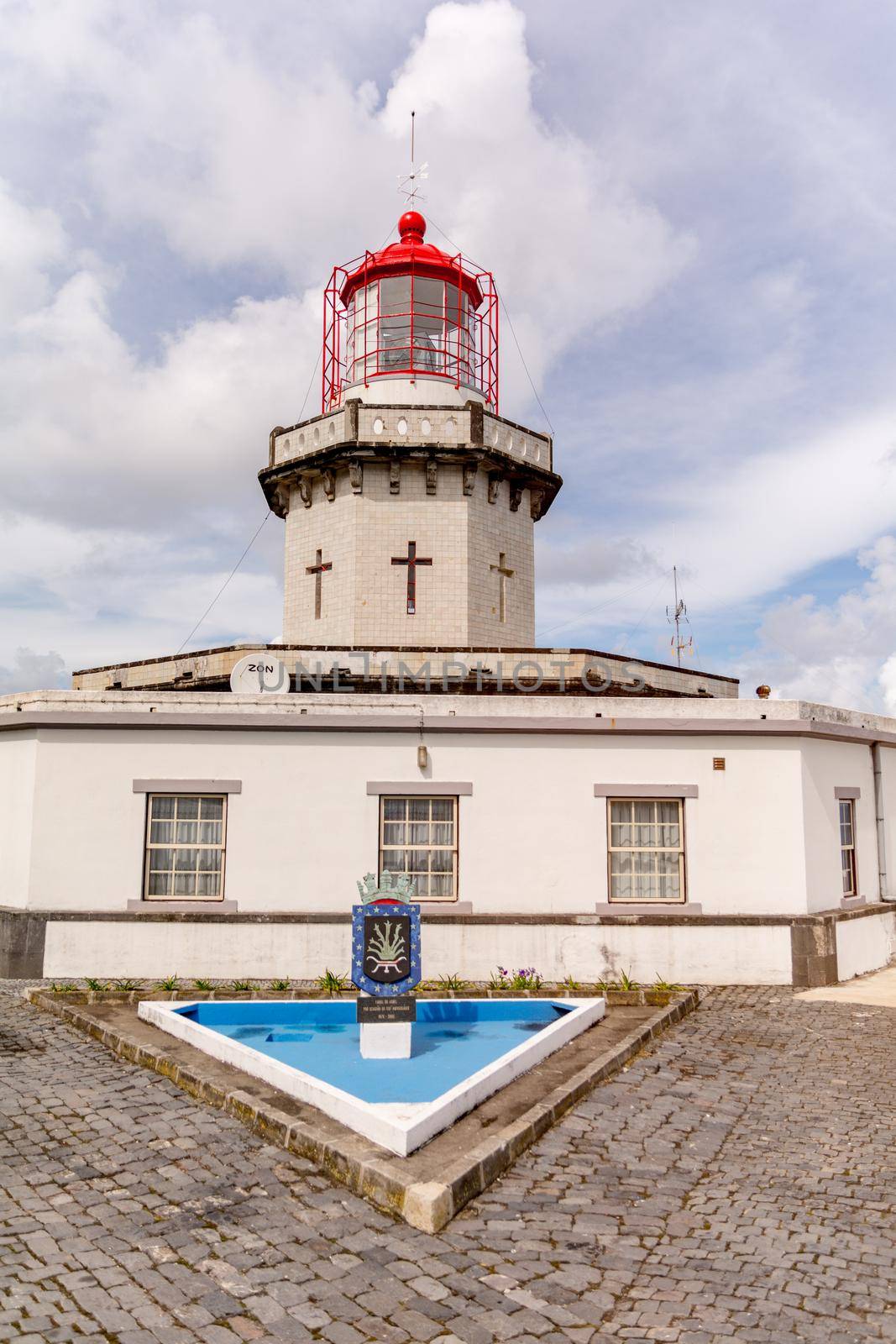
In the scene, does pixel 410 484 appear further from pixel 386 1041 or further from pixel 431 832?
pixel 386 1041

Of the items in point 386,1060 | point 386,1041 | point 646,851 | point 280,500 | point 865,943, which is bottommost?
point 386,1060

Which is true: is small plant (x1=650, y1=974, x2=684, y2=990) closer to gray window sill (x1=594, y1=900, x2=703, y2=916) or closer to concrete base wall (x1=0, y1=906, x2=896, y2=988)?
concrete base wall (x1=0, y1=906, x2=896, y2=988)

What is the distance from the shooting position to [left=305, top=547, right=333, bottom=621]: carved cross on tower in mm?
19062

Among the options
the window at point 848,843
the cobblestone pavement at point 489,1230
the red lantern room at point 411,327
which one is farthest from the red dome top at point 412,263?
the cobblestone pavement at point 489,1230

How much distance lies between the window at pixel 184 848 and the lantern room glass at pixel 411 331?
10729mm

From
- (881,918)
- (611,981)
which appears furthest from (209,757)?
(881,918)

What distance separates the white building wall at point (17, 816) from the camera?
13.7 metres

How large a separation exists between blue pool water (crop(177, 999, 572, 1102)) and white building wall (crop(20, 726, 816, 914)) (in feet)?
6.85

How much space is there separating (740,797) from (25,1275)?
36.0 ft

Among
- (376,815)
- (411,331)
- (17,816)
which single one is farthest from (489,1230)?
(411,331)

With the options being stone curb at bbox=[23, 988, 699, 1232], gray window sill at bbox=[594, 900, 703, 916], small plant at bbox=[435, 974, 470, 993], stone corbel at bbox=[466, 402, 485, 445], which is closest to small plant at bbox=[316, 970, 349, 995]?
small plant at bbox=[435, 974, 470, 993]

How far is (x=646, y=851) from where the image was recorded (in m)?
13.9

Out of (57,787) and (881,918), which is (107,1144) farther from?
(881,918)

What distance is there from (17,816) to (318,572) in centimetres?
766
